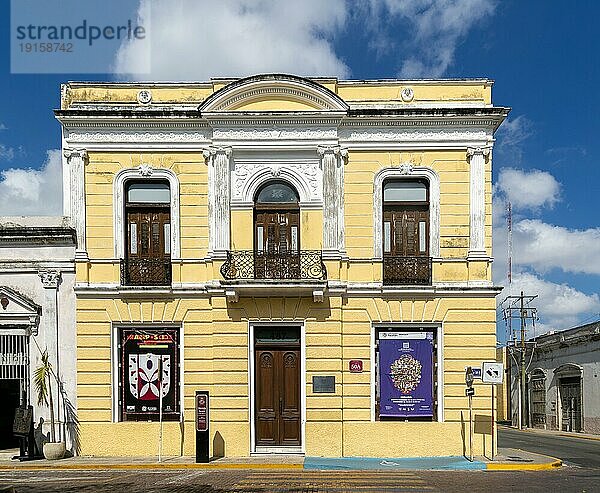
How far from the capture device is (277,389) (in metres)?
17.9

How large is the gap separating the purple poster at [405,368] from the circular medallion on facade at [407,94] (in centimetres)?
624

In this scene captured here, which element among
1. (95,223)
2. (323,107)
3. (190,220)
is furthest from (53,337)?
(323,107)

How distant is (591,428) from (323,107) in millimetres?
24793

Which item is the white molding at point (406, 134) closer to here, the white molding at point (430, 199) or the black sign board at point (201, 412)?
the white molding at point (430, 199)

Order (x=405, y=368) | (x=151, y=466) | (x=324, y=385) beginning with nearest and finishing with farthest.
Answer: (x=151, y=466)
(x=324, y=385)
(x=405, y=368)

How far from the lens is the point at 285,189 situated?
18.5m

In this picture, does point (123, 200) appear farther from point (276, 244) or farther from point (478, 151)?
point (478, 151)

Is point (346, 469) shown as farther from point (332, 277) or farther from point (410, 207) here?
point (410, 207)

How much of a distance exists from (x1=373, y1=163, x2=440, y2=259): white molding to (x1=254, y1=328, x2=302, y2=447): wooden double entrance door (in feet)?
11.0

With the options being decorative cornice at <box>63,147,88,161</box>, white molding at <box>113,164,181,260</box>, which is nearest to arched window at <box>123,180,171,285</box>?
white molding at <box>113,164,181,260</box>

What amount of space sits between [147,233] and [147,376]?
3.78m

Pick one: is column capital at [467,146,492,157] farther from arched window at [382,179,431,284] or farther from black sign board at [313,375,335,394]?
black sign board at [313,375,335,394]

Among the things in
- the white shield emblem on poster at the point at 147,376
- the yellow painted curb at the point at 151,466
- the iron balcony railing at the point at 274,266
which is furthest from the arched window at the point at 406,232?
the white shield emblem on poster at the point at 147,376

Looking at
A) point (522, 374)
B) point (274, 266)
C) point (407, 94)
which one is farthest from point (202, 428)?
point (522, 374)
